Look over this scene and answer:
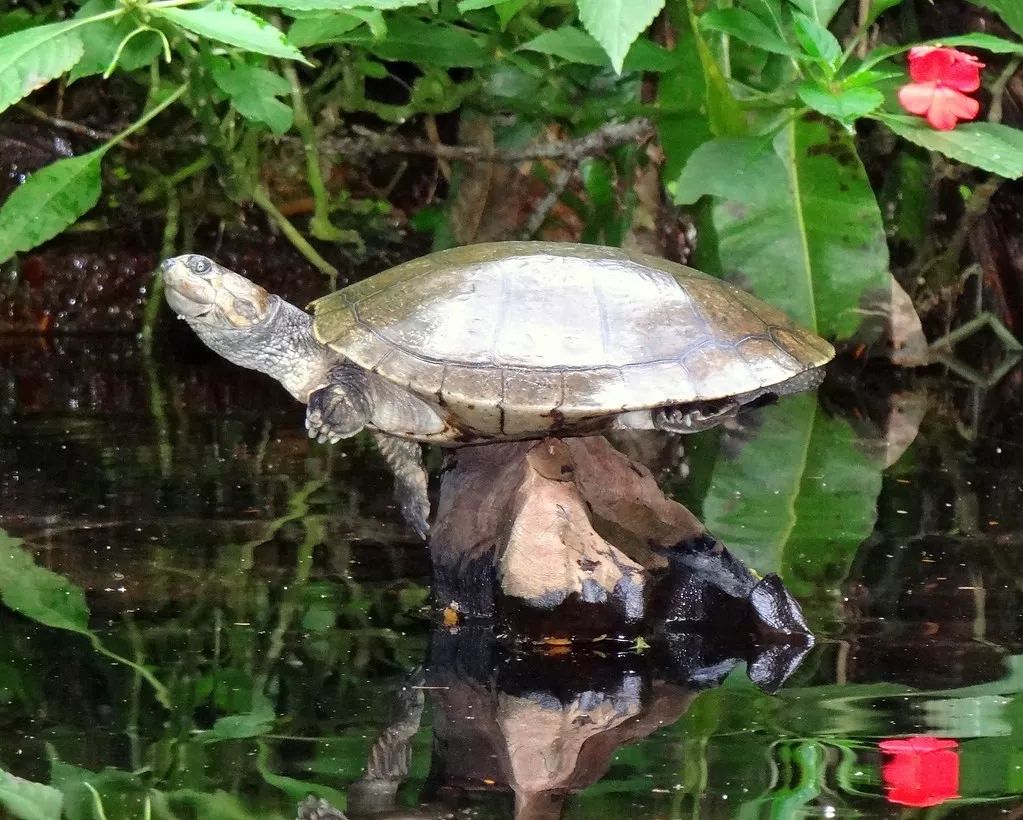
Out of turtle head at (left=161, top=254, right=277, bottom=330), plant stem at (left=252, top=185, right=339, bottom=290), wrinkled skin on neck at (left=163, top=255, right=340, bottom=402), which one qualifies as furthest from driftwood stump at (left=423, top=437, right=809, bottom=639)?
plant stem at (left=252, top=185, right=339, bottom=290)

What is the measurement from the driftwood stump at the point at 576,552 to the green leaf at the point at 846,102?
807mm

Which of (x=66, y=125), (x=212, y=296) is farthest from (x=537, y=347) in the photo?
(x=66, y=125)

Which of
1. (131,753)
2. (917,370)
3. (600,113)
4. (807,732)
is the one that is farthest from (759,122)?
(131,753)

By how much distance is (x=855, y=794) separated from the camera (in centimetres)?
151

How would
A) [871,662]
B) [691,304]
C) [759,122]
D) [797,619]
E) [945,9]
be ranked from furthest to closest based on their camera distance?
[945,9], [759,122], [691,304], [797,619], [871,662]

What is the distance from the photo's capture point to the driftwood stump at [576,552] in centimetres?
214

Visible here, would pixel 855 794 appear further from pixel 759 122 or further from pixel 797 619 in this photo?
pixel 759 122

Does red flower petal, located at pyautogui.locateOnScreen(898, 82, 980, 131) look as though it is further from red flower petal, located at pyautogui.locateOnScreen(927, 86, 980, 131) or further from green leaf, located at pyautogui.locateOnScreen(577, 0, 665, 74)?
green leaf, located at pyautogui.locateOnScreen(577, 0, 665, 74)

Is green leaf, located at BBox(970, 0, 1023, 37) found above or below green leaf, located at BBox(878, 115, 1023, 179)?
above

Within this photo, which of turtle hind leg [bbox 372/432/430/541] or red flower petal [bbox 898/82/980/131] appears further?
red flower petal [bbox 898/82/980/131]

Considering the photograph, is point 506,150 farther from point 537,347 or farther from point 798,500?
point 537,347

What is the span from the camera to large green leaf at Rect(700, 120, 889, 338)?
4.07m

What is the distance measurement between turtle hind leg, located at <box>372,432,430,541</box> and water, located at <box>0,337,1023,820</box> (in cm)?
5

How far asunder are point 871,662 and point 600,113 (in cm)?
274
